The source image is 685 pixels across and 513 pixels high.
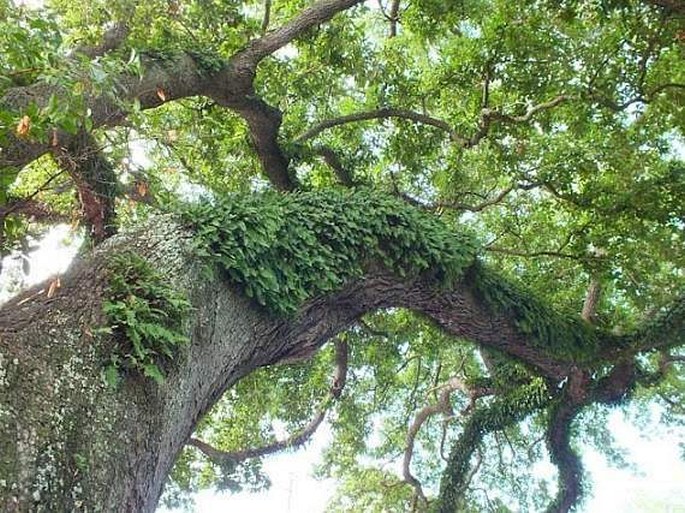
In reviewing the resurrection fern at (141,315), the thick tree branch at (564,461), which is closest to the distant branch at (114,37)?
the resurrection fern at (141,315)

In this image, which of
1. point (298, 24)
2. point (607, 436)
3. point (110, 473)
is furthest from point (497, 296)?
point (607, 436)

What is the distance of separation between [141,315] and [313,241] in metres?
1.72

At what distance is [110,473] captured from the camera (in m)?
2.73

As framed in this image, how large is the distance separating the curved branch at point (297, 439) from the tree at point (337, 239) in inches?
1.4

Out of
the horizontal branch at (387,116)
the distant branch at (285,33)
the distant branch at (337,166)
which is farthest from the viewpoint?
the distant branch at (337,166)

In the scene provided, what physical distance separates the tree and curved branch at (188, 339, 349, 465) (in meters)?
0.04

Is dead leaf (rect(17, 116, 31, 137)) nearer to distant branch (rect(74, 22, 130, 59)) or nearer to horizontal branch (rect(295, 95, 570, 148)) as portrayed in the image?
distant branch (rect(74, 22, 130, 59))

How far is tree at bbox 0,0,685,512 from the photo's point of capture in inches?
116

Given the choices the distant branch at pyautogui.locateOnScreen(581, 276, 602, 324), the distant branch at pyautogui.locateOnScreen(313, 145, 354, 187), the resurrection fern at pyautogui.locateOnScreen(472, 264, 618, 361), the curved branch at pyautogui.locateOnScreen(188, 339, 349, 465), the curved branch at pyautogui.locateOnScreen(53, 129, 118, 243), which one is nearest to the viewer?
the curved branch at pyautogui.locateOnScreen(53, 129, 118, 243)

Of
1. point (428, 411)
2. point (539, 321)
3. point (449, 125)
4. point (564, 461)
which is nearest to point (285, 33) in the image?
point (449, 125)

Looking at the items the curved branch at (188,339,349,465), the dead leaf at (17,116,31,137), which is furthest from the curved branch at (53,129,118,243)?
the curved branch at (188,339,349,465)

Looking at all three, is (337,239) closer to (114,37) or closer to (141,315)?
(141,315)

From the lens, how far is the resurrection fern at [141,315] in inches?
121

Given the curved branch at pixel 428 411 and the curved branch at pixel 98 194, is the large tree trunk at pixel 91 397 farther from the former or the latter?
the curved branch at pixel 428 411
